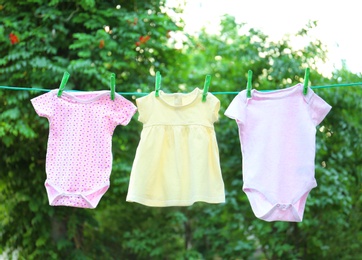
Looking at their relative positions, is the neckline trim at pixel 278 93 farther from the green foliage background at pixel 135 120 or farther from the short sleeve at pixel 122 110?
the green foliage background at pixel 135 120

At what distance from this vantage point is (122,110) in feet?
9.73

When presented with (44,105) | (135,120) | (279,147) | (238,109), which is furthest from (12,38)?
(279,147)

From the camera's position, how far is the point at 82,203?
2.92 metres

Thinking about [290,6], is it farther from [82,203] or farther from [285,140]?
[82,203]

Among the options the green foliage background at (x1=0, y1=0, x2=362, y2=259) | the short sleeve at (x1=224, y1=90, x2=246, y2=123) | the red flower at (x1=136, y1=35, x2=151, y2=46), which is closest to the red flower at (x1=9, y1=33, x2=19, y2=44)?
the green foliage background at (x1=0, y1=0, x2=362, y2=259)

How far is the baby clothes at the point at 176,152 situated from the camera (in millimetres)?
2906

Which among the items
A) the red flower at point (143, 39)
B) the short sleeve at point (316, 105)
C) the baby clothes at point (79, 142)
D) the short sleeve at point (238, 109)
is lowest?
the red flower at point (143, 39)

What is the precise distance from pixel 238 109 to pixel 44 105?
0.91 meters

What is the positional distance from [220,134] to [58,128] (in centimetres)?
259

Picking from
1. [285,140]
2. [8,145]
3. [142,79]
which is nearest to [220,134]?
[142,79]

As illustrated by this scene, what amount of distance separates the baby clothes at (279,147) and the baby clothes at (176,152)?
0.53 ft

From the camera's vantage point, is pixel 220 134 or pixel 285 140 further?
pixel 220 134

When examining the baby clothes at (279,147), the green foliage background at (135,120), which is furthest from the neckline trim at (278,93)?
the green foliage background at (135,120)

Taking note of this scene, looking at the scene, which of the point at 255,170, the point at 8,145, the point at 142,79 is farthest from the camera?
the point at 142,79
